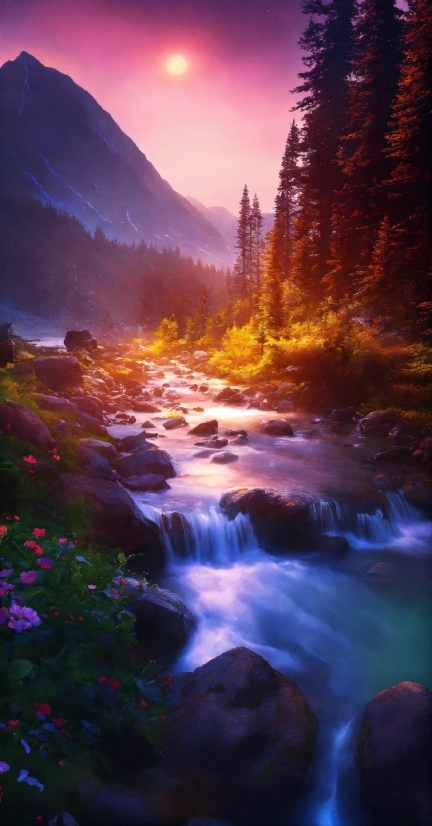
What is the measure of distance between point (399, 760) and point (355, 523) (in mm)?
7146

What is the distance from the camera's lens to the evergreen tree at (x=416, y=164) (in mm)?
20500

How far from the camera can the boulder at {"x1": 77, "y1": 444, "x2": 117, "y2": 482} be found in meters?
9.72

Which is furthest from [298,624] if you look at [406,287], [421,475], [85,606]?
[406,287]

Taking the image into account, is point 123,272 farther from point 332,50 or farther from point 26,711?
point 26,711

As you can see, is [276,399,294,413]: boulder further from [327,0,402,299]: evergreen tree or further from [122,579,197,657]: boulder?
[122,579,197,657]: boulder

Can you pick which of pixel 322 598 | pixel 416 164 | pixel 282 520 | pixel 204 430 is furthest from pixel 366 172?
pixel 322 598

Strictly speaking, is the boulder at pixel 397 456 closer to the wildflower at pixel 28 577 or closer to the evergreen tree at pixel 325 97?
the wildflower at pixel 28 577

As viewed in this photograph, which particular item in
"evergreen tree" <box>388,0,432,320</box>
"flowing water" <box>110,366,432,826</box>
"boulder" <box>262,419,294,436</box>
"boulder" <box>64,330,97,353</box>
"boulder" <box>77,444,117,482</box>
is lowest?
"flowing water" <box>110,366,432,826</box>

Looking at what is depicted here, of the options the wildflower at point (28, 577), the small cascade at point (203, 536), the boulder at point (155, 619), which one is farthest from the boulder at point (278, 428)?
the wildflower at point (28, 577)

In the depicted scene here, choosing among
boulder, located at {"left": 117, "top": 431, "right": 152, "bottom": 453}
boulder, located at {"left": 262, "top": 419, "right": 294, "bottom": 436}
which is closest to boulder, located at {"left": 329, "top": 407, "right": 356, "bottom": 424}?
boulder, located at {"left": 262, "top": 419, "right": 294, "bottom": 436}

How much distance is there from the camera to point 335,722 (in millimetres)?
6602

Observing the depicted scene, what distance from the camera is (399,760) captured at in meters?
5.05

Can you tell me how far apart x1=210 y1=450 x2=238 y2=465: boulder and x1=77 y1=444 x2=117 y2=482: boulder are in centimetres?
632

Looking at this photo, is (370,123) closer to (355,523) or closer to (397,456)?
(397,456)
